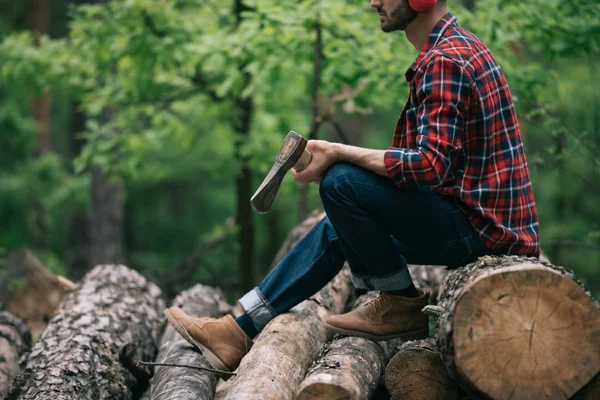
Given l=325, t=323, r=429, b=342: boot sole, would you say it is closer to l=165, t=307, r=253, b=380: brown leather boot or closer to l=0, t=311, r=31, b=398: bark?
l=165, t=307, r=253, b=380: brown leather boot

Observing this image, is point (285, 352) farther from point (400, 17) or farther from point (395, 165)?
point (400, 17)

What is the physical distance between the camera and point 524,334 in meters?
2.47

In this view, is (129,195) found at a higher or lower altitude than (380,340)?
lower

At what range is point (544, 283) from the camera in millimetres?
2463

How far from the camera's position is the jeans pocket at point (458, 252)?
287 cm

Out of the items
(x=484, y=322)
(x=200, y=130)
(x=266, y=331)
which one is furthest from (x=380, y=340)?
(x=200, y=130)

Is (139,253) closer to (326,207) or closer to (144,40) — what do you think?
(144,40)

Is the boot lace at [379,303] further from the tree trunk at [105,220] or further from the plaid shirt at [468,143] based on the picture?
the tree trunk at [105,220]

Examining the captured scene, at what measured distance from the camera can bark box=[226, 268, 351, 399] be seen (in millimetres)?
2701

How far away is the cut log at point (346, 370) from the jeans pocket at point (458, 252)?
1.83ft

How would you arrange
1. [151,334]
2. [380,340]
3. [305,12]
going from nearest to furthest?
1. [380,340]
2. [151,334]
3. [305,12]

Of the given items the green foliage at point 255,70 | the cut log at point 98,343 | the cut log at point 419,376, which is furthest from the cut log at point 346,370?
the green foliage at point 255,70

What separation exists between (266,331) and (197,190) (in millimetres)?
10959

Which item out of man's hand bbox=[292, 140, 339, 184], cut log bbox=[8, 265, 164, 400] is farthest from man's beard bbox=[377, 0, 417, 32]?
cut log bbox=[8, 265, 164, 400]
